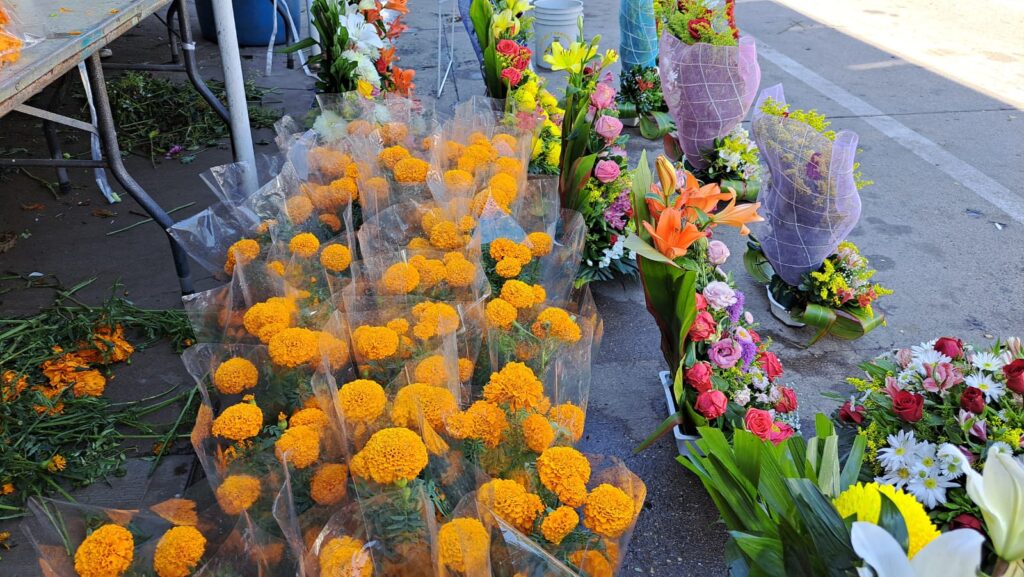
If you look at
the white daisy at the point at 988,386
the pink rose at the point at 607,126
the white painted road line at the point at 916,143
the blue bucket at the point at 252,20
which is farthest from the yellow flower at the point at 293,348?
the blue bucket at the point at 252,20

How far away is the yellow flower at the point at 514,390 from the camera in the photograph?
1.36 m

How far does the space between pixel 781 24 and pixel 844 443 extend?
21.1 feet

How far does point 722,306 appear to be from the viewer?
197 centimetres

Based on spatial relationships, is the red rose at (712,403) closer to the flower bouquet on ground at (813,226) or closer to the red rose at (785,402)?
the red rose at (785,402)

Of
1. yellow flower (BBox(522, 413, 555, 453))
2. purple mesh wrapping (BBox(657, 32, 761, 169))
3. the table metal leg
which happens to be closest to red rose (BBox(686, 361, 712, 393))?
yellow flower (BBox(522, 413, 555, 453))

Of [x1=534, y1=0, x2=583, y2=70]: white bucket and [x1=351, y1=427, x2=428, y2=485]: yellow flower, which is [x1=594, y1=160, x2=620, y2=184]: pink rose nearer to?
[x1=351, y1=427, x2=428, y2=485]: yellow flower

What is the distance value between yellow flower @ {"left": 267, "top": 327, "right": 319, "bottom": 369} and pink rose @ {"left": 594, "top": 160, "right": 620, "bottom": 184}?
1564 millimetres

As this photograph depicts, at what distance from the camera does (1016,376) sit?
156 centimetres

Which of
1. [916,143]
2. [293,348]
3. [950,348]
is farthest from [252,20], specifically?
[950,348]

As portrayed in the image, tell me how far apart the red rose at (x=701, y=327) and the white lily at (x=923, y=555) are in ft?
4.12

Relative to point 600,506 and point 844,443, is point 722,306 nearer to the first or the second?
point 844,443

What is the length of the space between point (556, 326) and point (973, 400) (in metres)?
0.98

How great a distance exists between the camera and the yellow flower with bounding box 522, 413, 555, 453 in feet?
4.21

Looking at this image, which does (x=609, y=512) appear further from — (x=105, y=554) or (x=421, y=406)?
(x=105, y=554)
